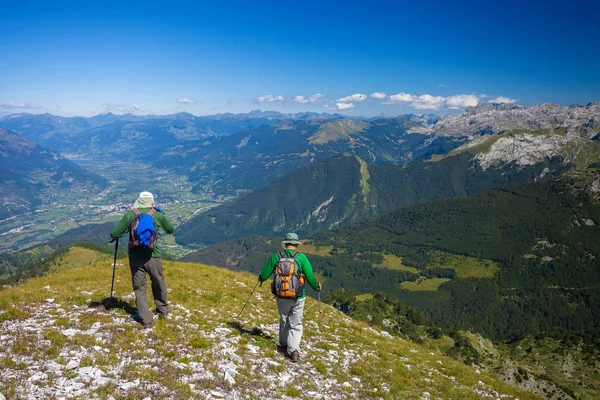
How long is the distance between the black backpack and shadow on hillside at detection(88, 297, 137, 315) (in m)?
7.83

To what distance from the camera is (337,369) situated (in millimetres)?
14992

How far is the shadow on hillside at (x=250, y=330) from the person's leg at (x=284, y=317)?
1.71 meters

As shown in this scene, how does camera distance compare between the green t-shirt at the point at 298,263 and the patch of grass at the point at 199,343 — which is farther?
the green t-shirt at the point at 298,263

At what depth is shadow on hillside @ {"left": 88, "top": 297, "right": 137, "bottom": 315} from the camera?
16188mm

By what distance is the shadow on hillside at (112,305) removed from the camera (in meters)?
16.2

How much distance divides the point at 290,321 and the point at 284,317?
32cm

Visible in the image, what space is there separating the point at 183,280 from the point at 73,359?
1368 centimetres

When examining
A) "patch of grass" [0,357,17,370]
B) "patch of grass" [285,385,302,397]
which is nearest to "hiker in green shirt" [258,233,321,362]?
"patch of grass" [285,385,302,397]

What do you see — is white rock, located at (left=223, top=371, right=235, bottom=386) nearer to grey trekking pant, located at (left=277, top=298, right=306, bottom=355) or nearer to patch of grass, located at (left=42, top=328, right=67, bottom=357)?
grey trekking pant, located at (left=277, top=298, right=306, bottom=355)

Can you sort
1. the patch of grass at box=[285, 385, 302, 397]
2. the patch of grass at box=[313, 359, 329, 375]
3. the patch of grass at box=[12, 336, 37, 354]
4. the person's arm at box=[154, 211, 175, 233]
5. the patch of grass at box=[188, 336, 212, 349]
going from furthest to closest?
the person's arm at box=[154, 211, 175, 233], the patch of grass at box=[313, 359, 329, 375], the patch of grass at box=[188, 336, 212, 349], the patch of grass at box=[285, 385, 302, 397], the patch of grass at box=[12, 336, 37, 354]

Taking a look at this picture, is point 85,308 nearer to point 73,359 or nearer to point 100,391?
point 73,359

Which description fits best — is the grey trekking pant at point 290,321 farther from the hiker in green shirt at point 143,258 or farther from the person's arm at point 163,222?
the person's arm at point 163,222

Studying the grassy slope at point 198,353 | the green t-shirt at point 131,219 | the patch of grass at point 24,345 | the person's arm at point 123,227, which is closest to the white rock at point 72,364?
the grassy slope at point 198,353

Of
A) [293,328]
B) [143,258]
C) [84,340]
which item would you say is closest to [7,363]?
[84,340]
